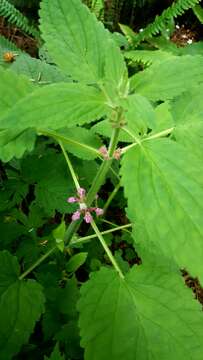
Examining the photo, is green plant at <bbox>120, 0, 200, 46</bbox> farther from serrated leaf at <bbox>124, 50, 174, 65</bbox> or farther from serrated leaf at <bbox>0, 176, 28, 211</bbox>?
serrated leaf at <bbox>0, 176, 28, 211</bbox>

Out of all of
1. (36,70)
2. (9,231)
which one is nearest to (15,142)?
(9,231)

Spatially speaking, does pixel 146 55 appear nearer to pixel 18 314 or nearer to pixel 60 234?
pixel 60 234

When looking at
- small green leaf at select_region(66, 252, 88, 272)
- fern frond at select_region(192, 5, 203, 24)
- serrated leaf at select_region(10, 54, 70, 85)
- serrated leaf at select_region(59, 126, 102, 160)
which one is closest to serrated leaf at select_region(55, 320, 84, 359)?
small green leaf at select_region(66, 252, 88, 272)

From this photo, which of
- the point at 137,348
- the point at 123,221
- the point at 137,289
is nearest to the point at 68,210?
the point at 137,289

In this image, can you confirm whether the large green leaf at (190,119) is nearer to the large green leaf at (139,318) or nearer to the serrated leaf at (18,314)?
the large green leaf at (139,318)

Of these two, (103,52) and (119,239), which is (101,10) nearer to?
(119,239)

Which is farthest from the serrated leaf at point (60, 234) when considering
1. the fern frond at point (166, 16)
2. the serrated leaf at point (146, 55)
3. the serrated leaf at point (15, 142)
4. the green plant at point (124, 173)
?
the fern frond at point (166, 16)
